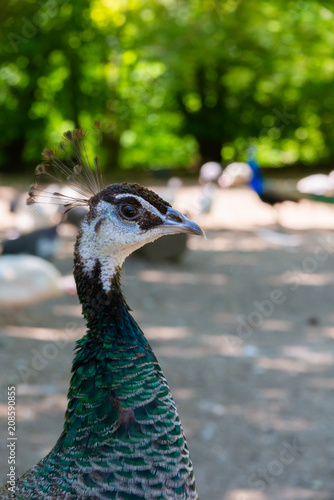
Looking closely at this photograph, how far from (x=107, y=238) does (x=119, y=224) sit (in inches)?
1.5

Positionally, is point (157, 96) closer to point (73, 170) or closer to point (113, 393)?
point (73, 170)

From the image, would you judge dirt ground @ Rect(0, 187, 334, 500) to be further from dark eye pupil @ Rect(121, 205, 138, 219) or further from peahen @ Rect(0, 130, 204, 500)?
dark eye pupil @ Rect(121, 205, 138, 219)

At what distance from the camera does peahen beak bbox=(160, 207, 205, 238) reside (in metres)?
1.30

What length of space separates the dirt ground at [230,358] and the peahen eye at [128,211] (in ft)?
4.82

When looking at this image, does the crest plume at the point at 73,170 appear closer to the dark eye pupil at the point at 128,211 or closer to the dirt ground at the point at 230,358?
the dark eye pupil at the point at 128,211

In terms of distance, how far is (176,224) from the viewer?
4.27ft

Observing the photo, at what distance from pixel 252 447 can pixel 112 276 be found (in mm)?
1668

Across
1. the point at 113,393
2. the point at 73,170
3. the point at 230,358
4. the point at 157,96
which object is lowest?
the point at 230,358

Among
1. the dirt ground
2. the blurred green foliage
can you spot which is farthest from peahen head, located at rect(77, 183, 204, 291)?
the blurred green foliage

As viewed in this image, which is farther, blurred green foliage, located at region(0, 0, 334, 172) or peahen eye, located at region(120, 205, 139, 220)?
blurred green foliage, located at region(0, 0, 334, 172)

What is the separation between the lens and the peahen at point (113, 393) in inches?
46.9

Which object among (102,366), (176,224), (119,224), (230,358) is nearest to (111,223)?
(119,224)

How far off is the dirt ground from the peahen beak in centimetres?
142

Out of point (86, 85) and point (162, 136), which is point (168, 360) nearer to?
A: point (86, 85)
